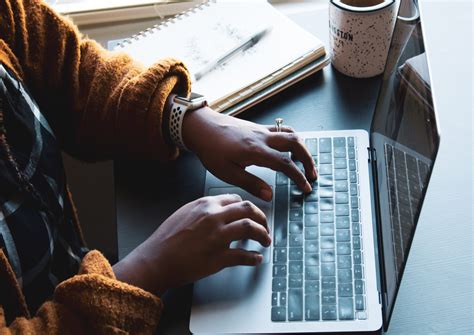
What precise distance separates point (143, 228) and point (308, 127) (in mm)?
263

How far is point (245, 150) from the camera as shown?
0.84m

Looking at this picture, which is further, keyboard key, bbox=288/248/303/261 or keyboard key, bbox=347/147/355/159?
keyboard key, bbox=347/147/355/159

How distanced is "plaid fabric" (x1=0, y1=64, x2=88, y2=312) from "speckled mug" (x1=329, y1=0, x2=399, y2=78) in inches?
16.1

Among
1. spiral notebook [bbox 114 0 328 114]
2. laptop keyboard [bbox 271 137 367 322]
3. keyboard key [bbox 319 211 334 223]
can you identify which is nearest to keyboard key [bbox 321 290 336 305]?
laptop keyboard [bbox 271 137 367 322]

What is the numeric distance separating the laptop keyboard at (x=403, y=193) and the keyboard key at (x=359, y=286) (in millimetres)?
65

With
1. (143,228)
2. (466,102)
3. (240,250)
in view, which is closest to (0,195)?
(143,228)

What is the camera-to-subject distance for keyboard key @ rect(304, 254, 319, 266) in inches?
29.4

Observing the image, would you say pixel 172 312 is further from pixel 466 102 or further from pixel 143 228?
pixel 466 102

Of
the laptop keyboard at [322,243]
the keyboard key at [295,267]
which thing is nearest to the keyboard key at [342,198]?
the laptop keyboard at [322,243]

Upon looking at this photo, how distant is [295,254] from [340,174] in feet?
0.44

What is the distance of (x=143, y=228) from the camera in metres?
0.82

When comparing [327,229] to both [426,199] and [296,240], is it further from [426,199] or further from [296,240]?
[426,199]

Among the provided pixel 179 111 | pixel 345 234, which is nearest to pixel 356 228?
pixel 345 234

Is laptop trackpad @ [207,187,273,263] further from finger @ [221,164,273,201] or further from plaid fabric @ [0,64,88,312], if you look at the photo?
plaid fabric @ [0,64,88,312]
